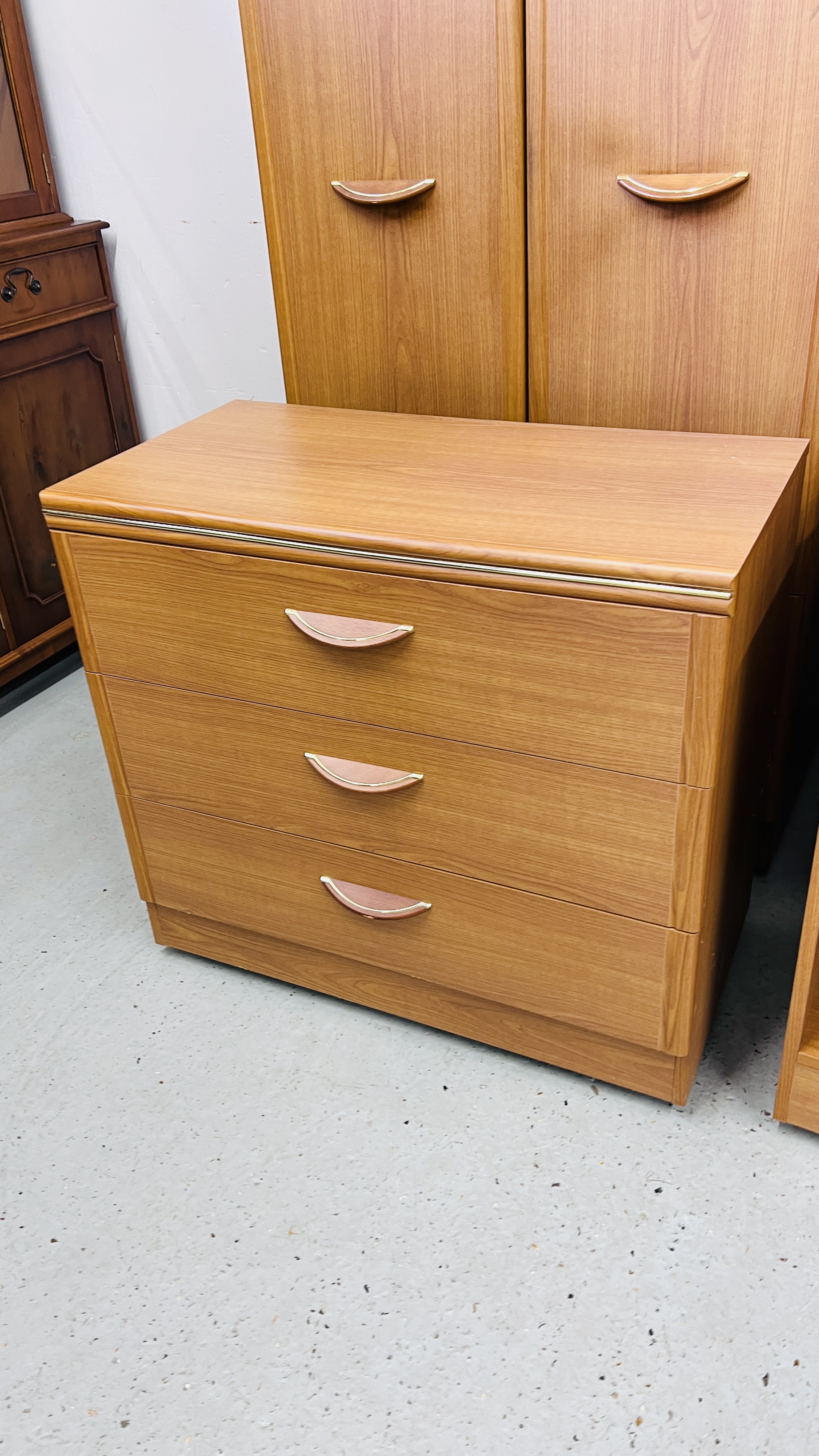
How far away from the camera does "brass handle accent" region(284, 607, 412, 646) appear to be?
105 cm

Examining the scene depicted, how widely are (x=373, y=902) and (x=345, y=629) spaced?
0.34 m

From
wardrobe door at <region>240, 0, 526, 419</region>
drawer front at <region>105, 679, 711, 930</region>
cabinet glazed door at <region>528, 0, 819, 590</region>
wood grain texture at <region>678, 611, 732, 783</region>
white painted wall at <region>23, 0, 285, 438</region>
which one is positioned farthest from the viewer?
white painted wall at <region>23, 0, 285, 438</region>

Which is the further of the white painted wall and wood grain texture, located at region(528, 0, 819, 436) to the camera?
the white painted wall

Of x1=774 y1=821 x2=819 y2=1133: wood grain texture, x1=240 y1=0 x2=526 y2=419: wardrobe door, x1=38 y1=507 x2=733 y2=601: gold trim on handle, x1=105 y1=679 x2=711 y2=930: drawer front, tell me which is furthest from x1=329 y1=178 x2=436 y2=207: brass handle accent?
x1=774 y1=821 x2=819 y2=1133: wood grain texture

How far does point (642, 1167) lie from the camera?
1.12m

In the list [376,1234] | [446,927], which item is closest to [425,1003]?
[446,927]

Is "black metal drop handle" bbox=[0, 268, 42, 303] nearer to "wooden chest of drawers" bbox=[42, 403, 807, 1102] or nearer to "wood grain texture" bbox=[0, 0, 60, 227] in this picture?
"wood grain texture" bbox=[0, 0, 60, 227]

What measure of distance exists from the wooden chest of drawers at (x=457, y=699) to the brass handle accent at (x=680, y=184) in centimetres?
25

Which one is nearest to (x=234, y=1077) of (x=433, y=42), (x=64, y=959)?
(x=64, y=959)

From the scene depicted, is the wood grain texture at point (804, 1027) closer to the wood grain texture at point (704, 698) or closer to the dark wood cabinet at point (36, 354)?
the wood grain texture at point (704, 698)

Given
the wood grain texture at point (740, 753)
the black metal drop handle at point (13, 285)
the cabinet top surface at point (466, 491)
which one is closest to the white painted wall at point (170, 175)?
the black metal drop handle at point (13, 285)

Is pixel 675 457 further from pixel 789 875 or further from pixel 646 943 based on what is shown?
pixel 789 875

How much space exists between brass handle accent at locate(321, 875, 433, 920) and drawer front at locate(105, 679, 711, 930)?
56mm

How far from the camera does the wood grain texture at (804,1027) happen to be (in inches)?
41.3
